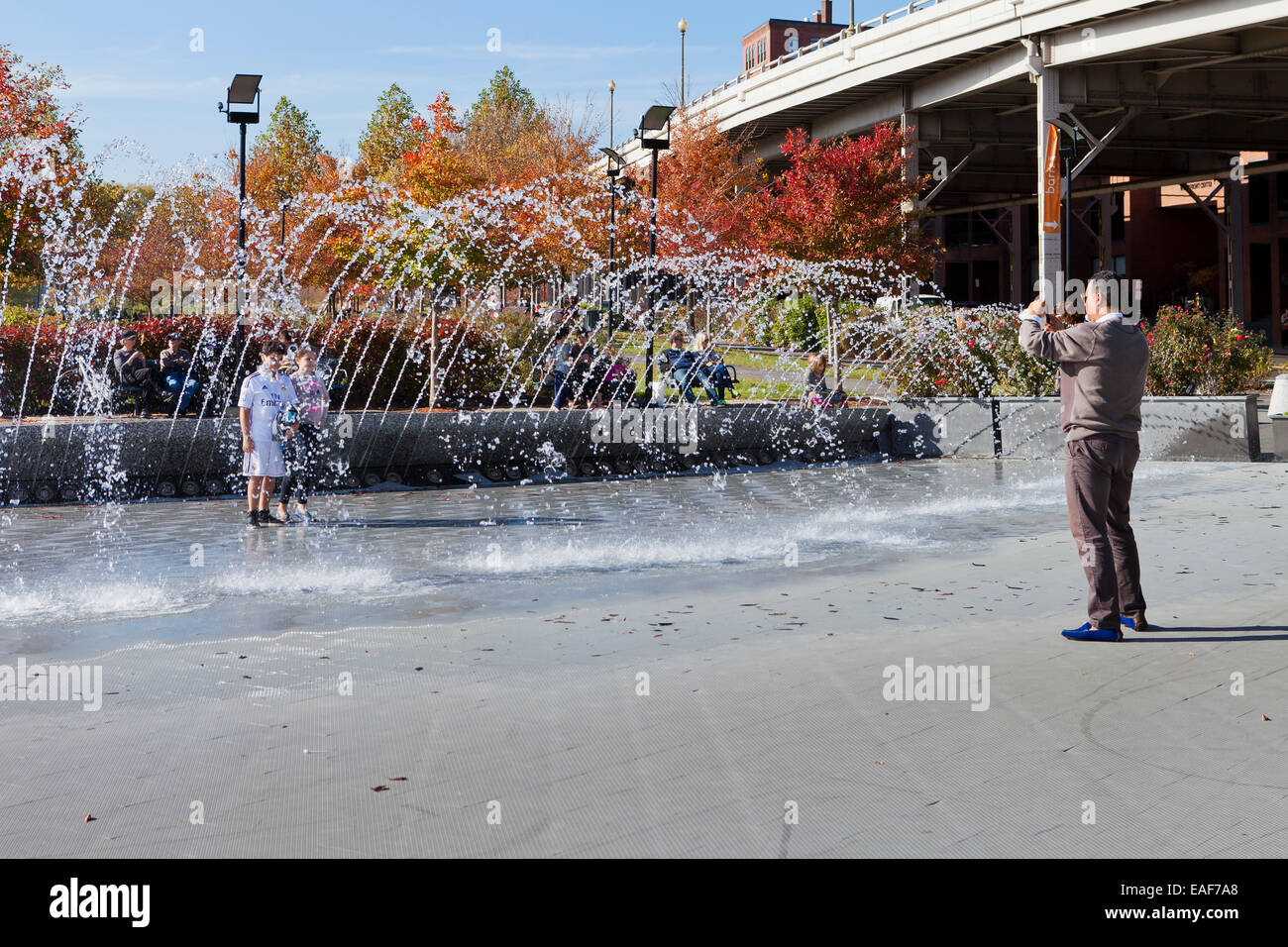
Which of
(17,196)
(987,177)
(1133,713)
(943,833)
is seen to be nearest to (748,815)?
(943,833)

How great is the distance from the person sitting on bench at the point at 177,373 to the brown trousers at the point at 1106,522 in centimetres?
1557

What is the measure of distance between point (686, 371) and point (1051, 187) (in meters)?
15.0

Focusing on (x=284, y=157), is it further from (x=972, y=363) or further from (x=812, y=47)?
(x=972, y=363)

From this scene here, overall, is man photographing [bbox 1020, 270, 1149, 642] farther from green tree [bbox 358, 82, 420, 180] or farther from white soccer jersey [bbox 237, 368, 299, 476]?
green tree [bbox 358, 82, 420, 180]

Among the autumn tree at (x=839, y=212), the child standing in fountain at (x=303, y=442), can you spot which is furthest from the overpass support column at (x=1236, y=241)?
the child standing in fountain at (x=303, y=442)

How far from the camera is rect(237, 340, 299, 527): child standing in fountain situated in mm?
12125

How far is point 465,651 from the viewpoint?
266 inches

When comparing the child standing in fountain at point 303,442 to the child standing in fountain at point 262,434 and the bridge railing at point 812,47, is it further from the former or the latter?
the bridge railing at point 812,47

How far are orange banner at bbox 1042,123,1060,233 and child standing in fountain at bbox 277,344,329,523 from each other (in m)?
25.2

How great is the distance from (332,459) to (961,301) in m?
62.2

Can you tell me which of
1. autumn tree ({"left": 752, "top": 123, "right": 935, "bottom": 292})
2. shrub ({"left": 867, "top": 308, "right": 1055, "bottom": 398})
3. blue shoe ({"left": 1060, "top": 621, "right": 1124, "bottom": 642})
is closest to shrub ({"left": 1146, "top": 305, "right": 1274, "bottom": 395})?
shrub ({"left": 867, "top": 308, "right": 1055, "bottom": 398})

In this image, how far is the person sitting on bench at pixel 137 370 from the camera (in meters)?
19.1

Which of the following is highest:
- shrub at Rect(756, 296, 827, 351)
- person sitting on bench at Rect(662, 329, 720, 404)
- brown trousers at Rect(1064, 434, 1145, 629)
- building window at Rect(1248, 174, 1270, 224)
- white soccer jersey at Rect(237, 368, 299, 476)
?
building window at Rect(1248, 174, 1270, 224)

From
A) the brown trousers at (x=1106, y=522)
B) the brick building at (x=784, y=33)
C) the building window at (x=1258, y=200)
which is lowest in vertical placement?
the brown trousers at (x=1106, y=522)
